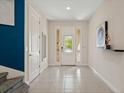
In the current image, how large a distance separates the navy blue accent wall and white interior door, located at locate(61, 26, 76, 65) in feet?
17.6

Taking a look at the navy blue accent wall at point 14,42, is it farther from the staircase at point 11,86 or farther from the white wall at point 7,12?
the staircase at point 11,86

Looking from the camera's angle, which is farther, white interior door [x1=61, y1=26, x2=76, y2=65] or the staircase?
white interior door [x1=61, y1=26, x2=76, y2=65]

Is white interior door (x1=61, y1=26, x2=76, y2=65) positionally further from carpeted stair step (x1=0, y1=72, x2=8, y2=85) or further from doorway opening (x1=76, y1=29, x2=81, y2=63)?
carpeted stair step (x1=0, y1=72, x2=8, y2=85)

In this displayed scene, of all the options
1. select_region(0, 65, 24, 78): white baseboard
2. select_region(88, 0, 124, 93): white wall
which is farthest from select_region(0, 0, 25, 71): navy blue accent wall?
select_region(88, 0, 124, 93): white wall

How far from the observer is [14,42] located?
428cm

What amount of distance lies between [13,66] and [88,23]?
6.25 m

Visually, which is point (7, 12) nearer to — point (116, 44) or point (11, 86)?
point (11, 86)

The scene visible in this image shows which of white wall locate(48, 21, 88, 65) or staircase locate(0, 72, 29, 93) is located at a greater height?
white wall locate(48, 21, 88, 65)

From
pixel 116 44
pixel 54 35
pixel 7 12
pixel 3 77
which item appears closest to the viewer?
pixel 3 77

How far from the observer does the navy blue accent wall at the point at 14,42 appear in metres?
4.16

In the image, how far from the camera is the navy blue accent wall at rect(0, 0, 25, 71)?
416cm

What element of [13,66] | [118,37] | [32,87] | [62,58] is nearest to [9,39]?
[13,66]

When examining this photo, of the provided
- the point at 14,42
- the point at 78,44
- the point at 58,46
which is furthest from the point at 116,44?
the point at 58,46

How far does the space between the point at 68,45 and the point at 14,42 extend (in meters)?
5.64
